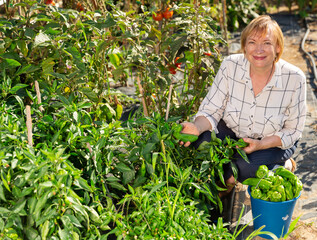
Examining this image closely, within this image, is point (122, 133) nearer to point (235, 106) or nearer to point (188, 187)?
point (188, 187)

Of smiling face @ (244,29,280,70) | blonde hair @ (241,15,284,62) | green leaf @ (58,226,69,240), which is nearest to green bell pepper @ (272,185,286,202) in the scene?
smiling face @ (244,29,280,70)

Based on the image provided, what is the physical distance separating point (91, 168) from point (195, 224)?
48cm

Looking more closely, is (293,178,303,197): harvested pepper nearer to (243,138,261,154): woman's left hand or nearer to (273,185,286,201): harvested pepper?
(273,185,286,201): harvested pepper

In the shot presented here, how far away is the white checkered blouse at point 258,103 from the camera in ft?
6.69

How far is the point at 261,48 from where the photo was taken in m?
1.96

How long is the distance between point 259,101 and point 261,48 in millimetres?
278

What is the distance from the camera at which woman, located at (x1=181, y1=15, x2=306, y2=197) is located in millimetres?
1989

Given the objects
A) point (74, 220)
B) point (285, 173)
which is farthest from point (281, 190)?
point (74, 220)

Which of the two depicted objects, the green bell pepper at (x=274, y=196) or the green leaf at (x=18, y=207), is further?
the green bell pepper at (x=274, y=196)

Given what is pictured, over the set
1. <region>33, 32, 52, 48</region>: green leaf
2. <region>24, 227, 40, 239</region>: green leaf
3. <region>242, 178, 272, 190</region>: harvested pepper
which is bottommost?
<region>242, 178, 272, 190</region>: harvested pepper

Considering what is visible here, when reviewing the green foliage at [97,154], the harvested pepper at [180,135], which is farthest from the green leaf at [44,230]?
the harvested pepper at [180,135]

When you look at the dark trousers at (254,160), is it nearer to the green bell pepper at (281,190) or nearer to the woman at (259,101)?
the woman at (259,101)

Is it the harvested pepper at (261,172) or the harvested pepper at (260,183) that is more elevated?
the harvested pepper at (261,172)

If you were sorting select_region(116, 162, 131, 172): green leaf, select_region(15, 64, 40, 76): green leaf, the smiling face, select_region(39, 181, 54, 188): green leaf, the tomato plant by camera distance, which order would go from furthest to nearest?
the tomato plant, select_region(15, 64, 40, 76): green leaf, the smiling face, select_region(116, 162, 131, 172): green leaf, select_region(39, 181, 54, 188): green leaf
